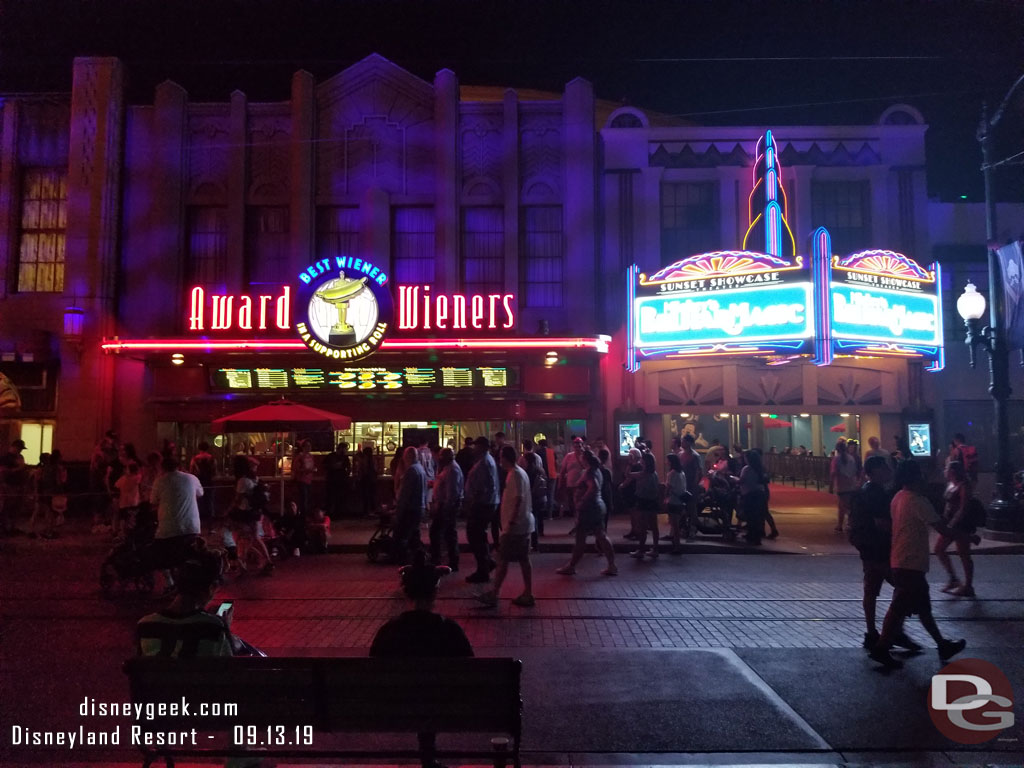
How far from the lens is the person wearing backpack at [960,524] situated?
8906mm

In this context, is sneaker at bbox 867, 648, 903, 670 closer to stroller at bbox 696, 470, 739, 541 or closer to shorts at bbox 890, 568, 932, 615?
shorts at bbox 890, 568, 932, 615

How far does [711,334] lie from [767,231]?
10.9ft

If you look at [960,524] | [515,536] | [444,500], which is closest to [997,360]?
[960,524]

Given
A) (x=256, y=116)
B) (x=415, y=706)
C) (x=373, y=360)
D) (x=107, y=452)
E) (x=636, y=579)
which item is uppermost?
(x=256, y=116)

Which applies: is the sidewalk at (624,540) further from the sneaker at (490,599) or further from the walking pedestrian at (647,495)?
the sneaker at (490,599)

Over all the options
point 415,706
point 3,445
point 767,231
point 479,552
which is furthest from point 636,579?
point 3,445

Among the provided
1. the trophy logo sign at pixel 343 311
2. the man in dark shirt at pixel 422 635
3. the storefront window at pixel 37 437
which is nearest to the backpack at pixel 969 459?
the trophy logo sign at pixel 343 311

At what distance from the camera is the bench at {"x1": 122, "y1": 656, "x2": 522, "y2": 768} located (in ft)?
11.6

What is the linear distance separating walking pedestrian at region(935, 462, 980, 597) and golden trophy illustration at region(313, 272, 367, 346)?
11.5m

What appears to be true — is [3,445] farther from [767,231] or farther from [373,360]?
[767,231]

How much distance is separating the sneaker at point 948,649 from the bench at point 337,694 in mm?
4846

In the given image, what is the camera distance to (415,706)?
3547 mm

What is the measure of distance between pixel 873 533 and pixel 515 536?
381 centimetres

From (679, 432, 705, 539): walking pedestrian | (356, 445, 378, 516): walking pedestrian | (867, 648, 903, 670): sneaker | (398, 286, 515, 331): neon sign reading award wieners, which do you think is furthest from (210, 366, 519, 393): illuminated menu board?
(867, 648, 903, 670): sneaker
